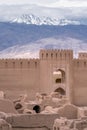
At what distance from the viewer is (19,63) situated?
52250 mm

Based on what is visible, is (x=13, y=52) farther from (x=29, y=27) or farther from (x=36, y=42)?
(x=29, y=27)

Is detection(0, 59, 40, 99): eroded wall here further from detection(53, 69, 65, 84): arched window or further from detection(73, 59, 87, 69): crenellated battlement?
A: detection(73, 59, 87, 69): crenellated battlement

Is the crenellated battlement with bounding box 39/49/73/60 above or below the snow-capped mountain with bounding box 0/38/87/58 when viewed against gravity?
above

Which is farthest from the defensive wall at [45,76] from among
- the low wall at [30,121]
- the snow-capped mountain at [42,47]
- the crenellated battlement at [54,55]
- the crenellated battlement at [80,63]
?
the snow-capped mountain at [42,47]

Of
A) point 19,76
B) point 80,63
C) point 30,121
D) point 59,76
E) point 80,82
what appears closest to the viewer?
point 30,121

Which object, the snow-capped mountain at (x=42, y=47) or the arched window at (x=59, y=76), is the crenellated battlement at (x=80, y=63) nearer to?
the arched window at (x=59, y=76)

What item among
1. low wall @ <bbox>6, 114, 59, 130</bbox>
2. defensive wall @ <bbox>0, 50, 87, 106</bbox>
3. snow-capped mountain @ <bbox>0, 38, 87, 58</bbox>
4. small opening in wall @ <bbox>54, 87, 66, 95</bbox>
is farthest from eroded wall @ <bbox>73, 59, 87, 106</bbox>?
snow-capped mountain @ <bbox>0, 38, 87, 58</bbox>

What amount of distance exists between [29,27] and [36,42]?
80.5 ft

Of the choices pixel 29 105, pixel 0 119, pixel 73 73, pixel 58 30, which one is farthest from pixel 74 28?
pixel 0 119

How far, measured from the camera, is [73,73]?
52.8m

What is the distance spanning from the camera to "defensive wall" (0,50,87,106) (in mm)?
51656

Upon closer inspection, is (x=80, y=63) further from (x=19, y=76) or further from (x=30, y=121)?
(x=30, y=121)

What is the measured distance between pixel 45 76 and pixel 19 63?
6.68 ft

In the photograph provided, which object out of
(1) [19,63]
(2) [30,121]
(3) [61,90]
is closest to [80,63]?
(3) [61,90]
